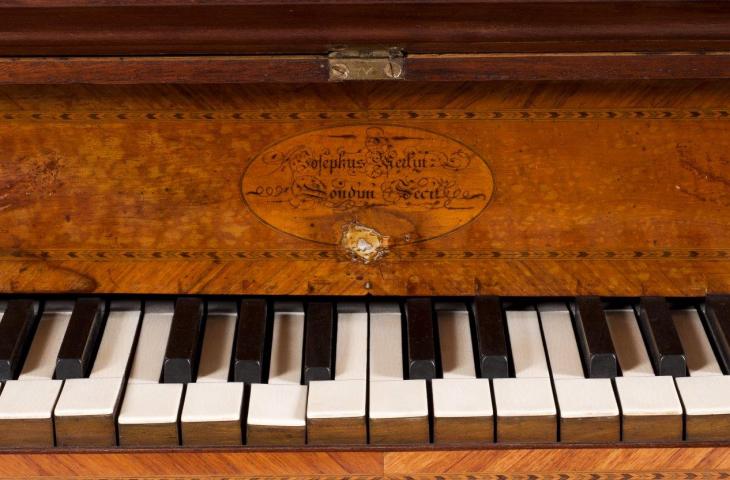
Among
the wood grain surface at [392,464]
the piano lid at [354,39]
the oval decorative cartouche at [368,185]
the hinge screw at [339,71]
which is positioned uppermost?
the piano lid at [354,39]

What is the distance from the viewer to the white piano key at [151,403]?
2.14m

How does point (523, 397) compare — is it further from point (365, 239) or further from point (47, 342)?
point (47, 342)

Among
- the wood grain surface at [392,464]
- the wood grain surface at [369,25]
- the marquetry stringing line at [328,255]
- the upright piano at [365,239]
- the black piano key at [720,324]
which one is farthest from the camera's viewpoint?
the marquetry stringing line at [328,255]

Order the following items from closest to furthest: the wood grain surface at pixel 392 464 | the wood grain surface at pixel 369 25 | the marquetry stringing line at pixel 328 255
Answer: the wood grain surface at pixel 369 25 < the wood grain surface at pixel 392 464 < the marquetry stringing line at pixel 328 255

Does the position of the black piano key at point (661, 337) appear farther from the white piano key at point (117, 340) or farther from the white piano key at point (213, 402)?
the white piano key at point (117, 340)

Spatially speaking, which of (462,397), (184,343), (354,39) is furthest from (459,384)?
(354,39)

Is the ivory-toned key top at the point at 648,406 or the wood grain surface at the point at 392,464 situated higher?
the ivory-toned key top at the point at 648,406

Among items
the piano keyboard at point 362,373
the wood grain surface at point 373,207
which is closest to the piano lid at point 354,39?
the wood grain surface at point 373,207

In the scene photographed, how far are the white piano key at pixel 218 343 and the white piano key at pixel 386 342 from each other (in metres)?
0.31

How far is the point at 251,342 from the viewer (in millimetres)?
2264

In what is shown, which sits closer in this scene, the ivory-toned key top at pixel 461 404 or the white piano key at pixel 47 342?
the ivory-toned key top at pixel 461 404

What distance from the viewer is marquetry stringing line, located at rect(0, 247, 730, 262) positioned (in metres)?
2.38

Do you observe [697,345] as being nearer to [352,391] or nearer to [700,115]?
[700,115]

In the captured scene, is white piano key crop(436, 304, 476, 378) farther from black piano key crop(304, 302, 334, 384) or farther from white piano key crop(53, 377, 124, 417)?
white piano key crop(53, 377, 124, 417)
